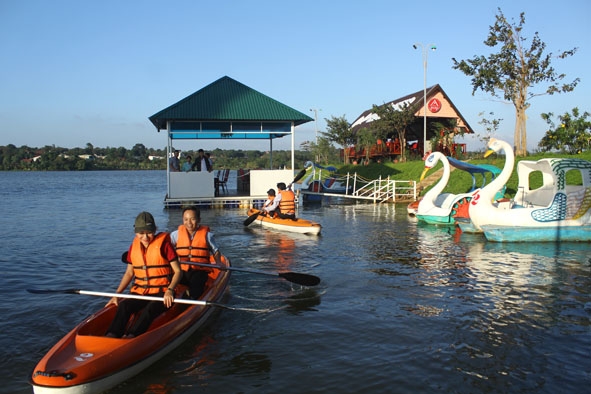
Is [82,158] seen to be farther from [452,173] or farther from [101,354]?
[101,354]

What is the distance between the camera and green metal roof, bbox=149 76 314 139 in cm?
2055

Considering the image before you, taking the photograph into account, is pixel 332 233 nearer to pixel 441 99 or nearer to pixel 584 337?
pixel 584 337

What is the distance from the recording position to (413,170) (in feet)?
102

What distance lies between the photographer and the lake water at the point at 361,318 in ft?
17.9

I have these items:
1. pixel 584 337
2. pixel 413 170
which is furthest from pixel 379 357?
pixel 413 170

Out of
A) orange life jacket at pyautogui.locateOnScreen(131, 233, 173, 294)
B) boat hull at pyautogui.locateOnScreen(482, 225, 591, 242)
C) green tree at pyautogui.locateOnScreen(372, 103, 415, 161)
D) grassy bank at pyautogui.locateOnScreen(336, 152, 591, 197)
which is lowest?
boat hull at pyautogui.locateOnScreen(482, 225, 591, 242)

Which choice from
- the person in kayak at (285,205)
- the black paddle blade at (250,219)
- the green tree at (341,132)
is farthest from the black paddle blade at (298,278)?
the green tree at (341,132)

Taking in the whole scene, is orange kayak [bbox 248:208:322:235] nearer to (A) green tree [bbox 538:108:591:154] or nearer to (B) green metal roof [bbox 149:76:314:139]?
(B) green metal roof [bbox 149:76:314:139]

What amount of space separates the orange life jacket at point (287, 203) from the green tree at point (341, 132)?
3292 cm

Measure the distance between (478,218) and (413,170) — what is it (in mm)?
17542

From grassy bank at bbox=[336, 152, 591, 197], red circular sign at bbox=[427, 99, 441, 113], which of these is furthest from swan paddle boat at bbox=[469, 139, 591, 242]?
red circular sign at bbox=[427, 99, 441, 113]

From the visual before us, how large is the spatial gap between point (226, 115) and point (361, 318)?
14.8 m

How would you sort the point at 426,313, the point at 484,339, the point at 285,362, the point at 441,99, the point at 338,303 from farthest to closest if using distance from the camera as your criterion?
1. the point at 441,99
2. the point at 338,303
3. the point at 426,313
4. the point at 484,339
5. the point at 285,362

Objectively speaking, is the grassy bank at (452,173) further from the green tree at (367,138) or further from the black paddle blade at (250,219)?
the black paddle blade at (250,219)
